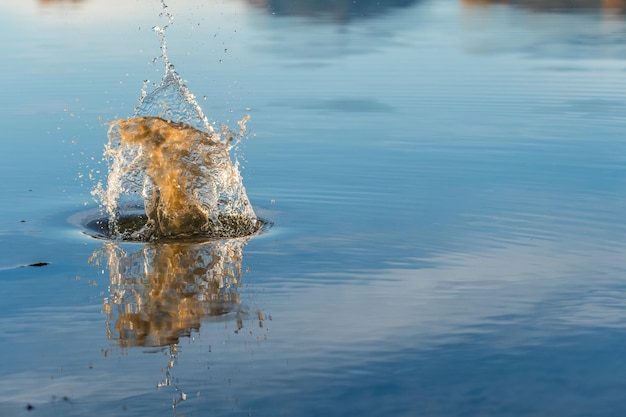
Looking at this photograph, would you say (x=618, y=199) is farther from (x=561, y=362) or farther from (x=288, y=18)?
(x=288, y=18)

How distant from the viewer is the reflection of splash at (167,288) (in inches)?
332

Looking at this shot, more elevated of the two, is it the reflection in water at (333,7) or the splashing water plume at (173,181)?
the splashing water plume at (173,181)

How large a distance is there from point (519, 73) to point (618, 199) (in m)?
11.4

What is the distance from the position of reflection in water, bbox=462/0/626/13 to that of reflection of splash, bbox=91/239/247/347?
3273 centimetres

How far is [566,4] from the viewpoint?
44531 mm

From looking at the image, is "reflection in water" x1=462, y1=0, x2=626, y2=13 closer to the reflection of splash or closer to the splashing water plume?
the splashing water plume

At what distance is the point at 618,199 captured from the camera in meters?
12.5

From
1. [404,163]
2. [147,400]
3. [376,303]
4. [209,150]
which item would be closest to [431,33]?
[404,163]

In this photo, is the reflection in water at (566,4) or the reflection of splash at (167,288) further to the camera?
the reflection in water at (566,4)

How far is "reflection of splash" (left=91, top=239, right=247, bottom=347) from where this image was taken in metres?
8.43

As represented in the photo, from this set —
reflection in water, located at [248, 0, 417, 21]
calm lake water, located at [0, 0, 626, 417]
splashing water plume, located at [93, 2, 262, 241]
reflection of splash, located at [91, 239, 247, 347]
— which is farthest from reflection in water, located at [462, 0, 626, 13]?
reflection of splash, located at [91, 239, 247, 347]

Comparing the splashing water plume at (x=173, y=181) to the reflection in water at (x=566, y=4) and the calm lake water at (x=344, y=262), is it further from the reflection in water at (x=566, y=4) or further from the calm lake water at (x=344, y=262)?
the reflection in water at (x=566, y=4)


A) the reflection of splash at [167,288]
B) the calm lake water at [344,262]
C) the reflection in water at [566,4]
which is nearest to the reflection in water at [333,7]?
the reflection in water at [566,4]

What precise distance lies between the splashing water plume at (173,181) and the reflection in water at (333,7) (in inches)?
1070
